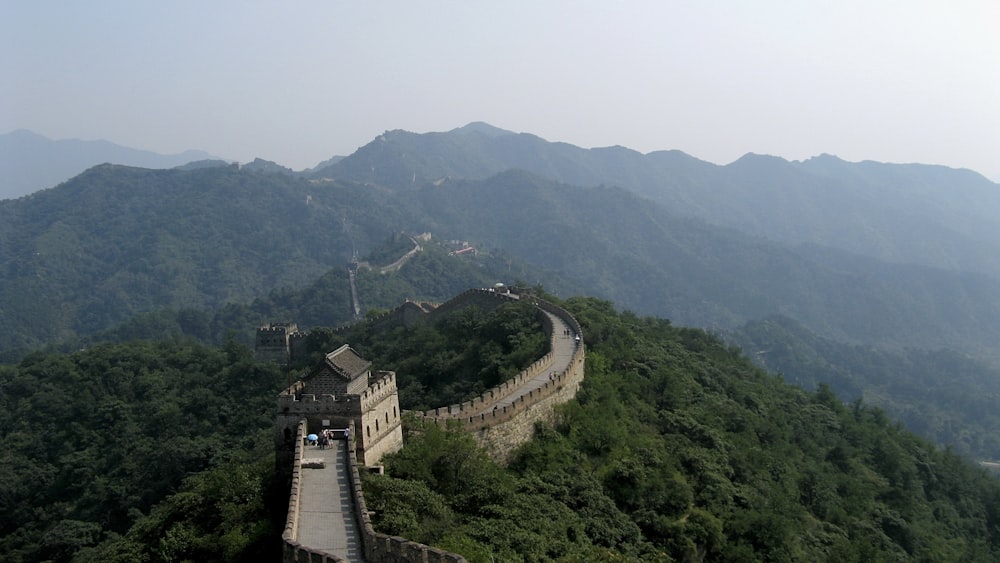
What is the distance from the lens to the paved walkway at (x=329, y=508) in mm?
18047

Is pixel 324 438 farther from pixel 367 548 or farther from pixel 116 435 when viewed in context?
pixel 116 435

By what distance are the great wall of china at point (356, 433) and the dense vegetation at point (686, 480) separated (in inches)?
30.4

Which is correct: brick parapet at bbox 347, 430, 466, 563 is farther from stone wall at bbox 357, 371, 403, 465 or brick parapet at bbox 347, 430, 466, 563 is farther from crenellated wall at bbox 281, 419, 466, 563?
stone wall at bbox 357, 371, 403, 465

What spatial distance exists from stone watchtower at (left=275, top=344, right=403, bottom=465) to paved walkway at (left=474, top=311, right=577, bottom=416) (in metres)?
6.13

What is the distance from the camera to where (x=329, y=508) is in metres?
20.0

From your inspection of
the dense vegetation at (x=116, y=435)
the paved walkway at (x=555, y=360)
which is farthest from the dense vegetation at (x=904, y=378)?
the dense vegetation at (x=116, y=435)

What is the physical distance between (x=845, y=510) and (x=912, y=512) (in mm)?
7390

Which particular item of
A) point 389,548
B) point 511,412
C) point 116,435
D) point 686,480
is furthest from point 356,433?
point 116,435

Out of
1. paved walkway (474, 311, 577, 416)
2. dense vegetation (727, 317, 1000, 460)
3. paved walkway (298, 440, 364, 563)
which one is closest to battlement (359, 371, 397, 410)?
paved walkway (298, 440, 364, 563)

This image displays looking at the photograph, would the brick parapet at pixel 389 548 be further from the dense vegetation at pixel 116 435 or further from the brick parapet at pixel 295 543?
the dense vegetation at pixel 116 435

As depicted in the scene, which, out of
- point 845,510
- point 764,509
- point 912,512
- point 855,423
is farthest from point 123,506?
point 855,423

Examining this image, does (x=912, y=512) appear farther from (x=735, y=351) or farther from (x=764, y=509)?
(x=735, y=351)

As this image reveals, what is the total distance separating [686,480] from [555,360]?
9662mm

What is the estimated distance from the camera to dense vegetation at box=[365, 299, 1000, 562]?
23641 mm
